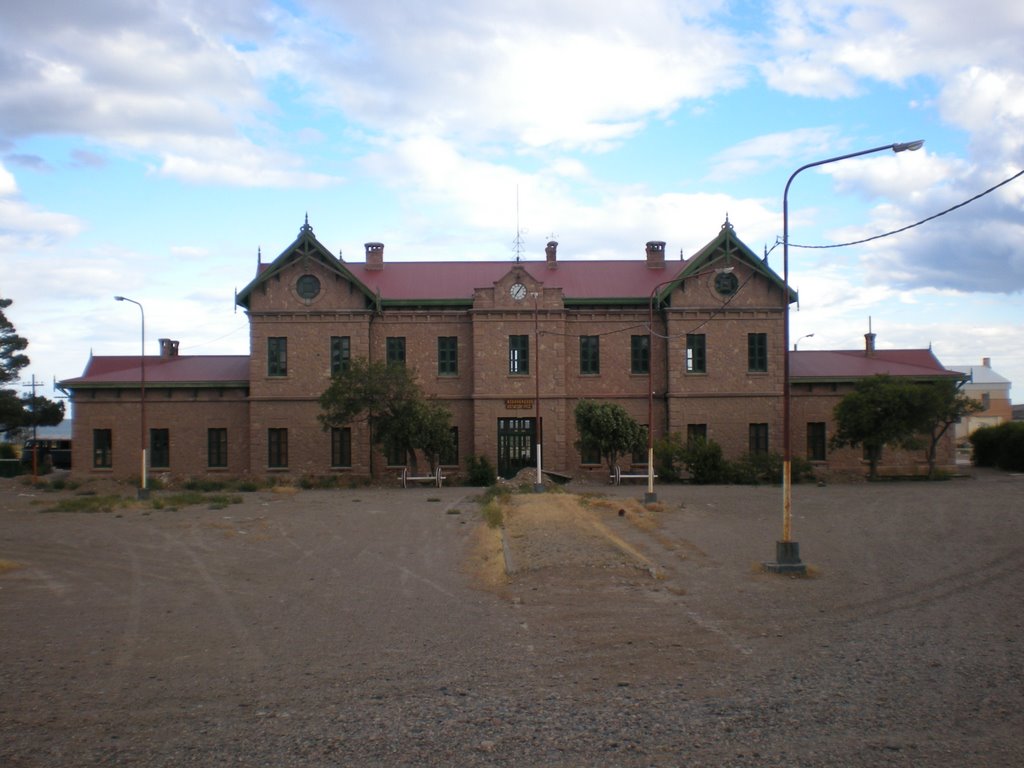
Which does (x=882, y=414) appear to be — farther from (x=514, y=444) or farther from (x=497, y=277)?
(x=497, y=277)

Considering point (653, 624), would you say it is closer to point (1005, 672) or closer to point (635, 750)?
point (1005, 672)

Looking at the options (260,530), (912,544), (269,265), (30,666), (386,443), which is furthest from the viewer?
(269,265)

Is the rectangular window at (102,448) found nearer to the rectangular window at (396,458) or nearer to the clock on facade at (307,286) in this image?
the clock on facade at (307,286)

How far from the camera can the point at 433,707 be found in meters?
7.56

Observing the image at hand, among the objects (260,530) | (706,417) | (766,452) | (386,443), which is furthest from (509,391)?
(260,530)

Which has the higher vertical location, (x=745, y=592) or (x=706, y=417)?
(x=706, y=417)

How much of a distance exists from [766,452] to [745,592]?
27.9 meters

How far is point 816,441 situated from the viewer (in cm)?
4125

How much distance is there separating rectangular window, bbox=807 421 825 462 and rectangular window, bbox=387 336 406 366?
18.4 meters

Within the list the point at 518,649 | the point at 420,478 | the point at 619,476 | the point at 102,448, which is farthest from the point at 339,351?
the point at 518,649

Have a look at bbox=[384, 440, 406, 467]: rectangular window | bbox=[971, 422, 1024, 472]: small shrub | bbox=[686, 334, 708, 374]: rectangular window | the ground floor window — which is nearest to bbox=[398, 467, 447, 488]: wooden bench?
bbox=[384, 440, 406, 467]: rectangular window

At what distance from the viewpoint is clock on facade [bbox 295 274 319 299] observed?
130 ft

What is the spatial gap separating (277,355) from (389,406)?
6.98 metres

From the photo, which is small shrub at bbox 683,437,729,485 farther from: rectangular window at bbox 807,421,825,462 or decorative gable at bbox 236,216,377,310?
decorative gable at bbox 236,216,377,310
